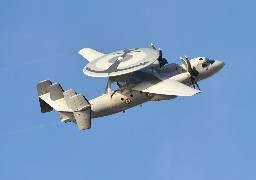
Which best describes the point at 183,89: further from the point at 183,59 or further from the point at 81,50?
the point at 81,50

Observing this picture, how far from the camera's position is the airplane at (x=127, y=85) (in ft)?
301

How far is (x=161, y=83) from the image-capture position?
94.4 m

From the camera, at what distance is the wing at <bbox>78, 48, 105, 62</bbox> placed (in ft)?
366

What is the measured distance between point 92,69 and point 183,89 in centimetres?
1531

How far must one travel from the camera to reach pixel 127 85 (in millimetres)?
95500

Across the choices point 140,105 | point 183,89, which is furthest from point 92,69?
point 183,89

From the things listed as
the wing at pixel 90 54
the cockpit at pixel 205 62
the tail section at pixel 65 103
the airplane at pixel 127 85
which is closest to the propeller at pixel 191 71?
the airplane at pixel 127 85

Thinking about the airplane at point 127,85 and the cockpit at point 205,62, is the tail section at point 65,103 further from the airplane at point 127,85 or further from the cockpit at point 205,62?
the cockpit at point 205,62

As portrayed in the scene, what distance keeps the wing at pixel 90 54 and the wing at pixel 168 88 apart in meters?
18.9

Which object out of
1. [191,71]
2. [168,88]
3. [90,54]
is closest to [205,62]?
[191,71]

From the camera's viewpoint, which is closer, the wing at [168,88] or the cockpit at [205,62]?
the wing at [168,88]

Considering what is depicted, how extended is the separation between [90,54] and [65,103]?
20.3 m

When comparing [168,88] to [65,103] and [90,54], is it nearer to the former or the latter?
[65,103]

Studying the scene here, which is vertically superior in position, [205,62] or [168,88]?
[205,62]
